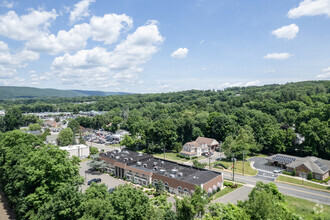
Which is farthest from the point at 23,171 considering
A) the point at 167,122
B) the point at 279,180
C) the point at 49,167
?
the point at 279,180

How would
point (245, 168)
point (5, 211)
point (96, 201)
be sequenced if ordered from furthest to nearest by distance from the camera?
point (245, 168), point (5, 211), point (96, 201)

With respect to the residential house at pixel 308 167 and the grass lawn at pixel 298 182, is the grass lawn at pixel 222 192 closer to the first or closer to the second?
the grass lawn at pixel 298 182

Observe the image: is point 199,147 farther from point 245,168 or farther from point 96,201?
point 96,201

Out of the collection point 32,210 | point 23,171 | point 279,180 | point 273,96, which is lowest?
point 279,180

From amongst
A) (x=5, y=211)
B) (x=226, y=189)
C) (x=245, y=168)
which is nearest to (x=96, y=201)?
(x=5, y=211)

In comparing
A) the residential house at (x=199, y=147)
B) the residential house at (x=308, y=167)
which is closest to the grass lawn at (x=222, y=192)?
the residential house at (x=308, y=167)

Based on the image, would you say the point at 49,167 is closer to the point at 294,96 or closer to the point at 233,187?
the point at 233,187
